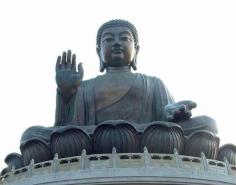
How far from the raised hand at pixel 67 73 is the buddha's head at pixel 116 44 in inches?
70.3

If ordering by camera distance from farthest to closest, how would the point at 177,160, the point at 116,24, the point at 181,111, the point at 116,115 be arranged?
the point at 116,24, the point at 116,115, the point at 181,111, the point at 177,160

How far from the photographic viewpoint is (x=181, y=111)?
1050cm

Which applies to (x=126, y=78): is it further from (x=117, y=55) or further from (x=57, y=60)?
(x=57, y=60)

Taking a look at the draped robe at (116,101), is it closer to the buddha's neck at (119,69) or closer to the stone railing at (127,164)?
the buddha's neck at (119,69)

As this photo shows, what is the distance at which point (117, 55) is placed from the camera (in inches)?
499

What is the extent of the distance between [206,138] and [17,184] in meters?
3.21

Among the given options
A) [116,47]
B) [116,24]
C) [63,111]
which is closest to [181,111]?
[63,111]

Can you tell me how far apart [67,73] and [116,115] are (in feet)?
4.75

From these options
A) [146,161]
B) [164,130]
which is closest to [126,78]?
[164,130]

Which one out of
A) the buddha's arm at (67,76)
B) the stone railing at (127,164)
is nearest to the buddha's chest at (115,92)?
the buddha's arm at (67,76)

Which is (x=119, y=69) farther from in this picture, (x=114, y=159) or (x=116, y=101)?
(x=114, y=159)

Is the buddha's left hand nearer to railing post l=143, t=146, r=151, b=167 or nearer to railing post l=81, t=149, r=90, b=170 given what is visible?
railing post l=143, t=146, r=151, b=167

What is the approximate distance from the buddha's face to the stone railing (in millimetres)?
3987

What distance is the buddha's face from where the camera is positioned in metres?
12.7
